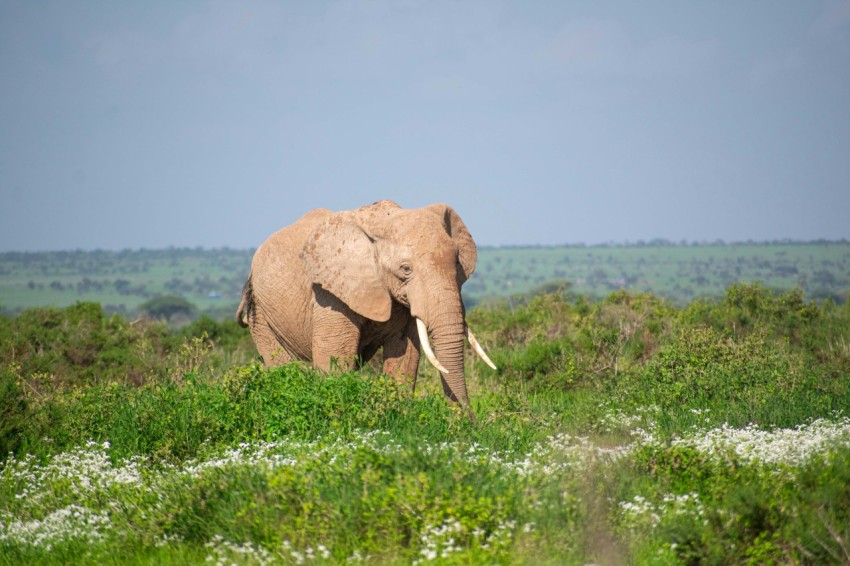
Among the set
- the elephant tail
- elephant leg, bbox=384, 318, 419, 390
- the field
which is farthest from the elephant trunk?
the field

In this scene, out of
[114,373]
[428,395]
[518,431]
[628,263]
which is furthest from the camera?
[628,263]

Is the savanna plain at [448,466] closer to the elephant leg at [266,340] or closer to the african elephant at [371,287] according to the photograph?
the african elephant at [371,287]

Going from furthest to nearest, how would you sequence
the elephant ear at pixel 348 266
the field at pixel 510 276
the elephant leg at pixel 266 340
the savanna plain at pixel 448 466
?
the field at pixel 510 276
the elephant leg at pixel 266 340
the elephant ear at pixel 348 266
the savanna plain at pixel 448 466

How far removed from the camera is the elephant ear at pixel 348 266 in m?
10.8

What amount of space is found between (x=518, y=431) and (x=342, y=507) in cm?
306

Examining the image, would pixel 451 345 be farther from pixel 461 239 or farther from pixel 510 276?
pixel 510 276

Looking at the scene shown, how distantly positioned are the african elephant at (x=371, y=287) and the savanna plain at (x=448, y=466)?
2.39 ft


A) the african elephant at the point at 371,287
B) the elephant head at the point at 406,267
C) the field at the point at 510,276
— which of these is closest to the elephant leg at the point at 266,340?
the african elephant at the point at 371,287

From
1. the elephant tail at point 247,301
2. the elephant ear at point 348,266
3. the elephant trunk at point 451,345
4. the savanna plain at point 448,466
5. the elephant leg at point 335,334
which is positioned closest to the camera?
the savanna plain at point 448,466

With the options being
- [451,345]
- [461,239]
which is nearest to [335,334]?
[451,345]

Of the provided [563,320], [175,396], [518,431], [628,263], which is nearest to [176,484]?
[175,396]

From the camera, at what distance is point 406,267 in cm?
1063

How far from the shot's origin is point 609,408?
11297mm

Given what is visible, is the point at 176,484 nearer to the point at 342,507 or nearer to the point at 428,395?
the point at 342,507
